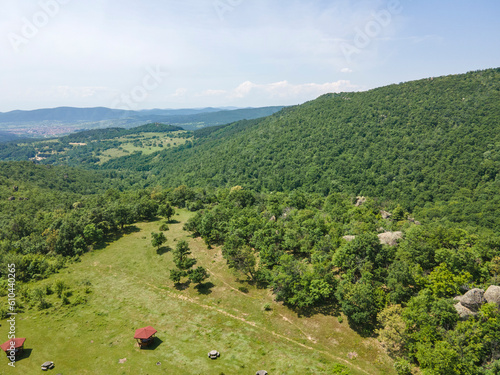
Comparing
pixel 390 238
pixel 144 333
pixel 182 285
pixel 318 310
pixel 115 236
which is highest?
pixel 390 238

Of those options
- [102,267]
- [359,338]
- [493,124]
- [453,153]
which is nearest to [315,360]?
[359,338]

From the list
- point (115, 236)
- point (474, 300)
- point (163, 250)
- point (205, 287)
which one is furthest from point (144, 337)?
point (115, 236)

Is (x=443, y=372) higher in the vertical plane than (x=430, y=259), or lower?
lower

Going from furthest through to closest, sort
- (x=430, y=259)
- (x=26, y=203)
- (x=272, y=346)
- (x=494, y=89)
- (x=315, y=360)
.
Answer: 1. (x=494, y=89)
2. (x=26, y=203)
3. (x=430, y=259)
4. (x=272, y=346)
5. (x=315, y=360)

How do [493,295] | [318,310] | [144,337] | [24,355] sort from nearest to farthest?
[493,295], [24,355], [144,337], [318,310]

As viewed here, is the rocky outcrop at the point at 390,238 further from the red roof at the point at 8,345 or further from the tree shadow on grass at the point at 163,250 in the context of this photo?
the red roof at the point at 8,345

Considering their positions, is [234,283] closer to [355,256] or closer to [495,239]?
[355,256]

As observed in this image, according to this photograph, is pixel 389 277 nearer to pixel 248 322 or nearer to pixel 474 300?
pixel 474 300
